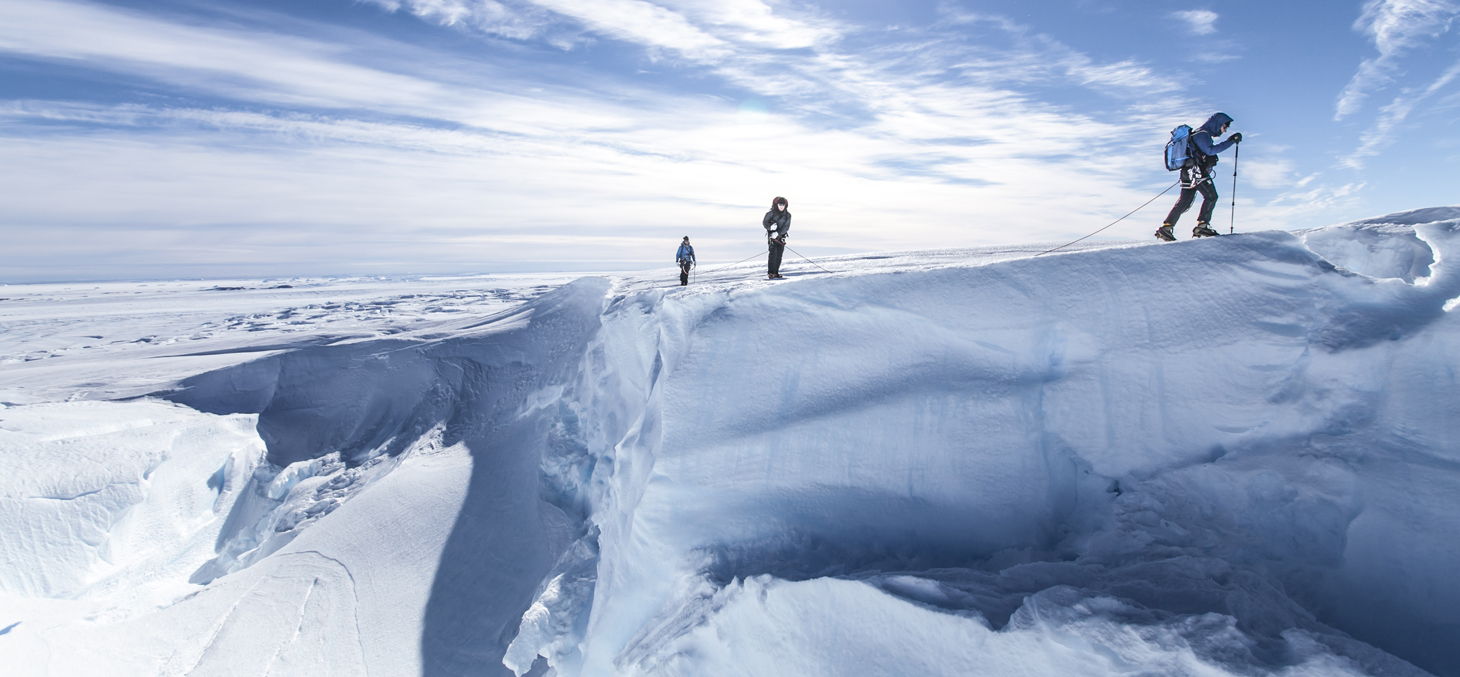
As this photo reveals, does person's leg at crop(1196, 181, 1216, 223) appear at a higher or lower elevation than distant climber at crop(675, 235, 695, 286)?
higher

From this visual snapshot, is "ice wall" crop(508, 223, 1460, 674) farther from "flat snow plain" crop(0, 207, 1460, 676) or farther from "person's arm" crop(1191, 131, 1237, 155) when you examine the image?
"person's arm" crop(1191, 131, 1237, 155)

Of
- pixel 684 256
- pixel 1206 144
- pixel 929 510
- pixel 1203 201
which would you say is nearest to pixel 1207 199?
pixel 1203 201

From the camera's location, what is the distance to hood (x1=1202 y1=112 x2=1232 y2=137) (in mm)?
4914

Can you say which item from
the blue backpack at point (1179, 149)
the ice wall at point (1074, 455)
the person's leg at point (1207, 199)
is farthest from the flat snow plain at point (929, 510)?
the blue backpack at point (1179, 149)

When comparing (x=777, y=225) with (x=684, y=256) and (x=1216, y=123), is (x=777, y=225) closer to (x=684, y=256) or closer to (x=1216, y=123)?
(x=684, y=256)

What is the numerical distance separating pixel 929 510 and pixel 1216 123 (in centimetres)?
428

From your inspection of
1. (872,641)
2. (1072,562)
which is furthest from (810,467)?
(1072,562)

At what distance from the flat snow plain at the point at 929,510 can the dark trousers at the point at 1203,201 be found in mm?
860

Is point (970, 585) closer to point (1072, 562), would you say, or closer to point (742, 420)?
point (1072, 562)

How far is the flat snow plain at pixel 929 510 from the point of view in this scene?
9.40 feet

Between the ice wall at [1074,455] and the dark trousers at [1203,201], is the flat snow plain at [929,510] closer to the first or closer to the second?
the ice wall at [1074,455]

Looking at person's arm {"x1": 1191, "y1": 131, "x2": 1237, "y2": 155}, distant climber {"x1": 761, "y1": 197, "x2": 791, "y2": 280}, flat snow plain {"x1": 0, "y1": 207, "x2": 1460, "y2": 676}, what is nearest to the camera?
flat snow plain {"x1": 0, "y1": 207, "x2": 1460, "y2": 676}

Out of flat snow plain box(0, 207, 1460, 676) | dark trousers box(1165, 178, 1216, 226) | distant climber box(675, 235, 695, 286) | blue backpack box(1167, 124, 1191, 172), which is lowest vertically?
flat snow plain box(0, 207, 1460, 676)

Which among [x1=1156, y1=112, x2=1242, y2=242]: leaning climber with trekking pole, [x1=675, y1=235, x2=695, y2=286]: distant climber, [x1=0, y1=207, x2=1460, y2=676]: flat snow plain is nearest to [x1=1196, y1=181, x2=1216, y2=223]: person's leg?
[x1=1156, y1=112, x2=1242, y2=242]: leaning climber with trekking pole
